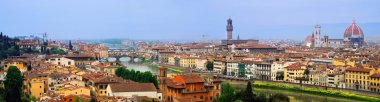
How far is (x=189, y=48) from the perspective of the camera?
84750 millimetres

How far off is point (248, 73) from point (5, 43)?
2263cm

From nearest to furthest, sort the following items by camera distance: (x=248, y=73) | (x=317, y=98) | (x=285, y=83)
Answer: (x=317, y=98), (x=285, y=83), (x=248, y=73)

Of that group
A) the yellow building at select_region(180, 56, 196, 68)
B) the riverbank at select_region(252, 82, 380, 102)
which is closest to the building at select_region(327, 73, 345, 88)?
the riverbank at select_region(252, 82, 380, 102)

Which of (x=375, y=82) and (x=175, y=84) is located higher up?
(x=175, y=84)

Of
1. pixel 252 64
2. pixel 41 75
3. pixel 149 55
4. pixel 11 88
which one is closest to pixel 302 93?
pixel 252 64

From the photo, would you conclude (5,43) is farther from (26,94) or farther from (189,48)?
(189,48)

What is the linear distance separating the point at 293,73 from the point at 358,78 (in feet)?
20.6

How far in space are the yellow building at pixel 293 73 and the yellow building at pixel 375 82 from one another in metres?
6.61

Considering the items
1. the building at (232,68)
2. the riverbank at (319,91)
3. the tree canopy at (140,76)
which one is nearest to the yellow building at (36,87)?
the tree canopy at (140,76)

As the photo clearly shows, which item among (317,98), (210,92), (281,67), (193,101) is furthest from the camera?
(281,67)

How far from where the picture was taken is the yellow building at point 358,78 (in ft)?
105

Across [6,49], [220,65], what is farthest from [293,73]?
[6,49]

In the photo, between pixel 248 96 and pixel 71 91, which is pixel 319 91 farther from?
pixel 71 91

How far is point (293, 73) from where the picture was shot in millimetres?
38125
